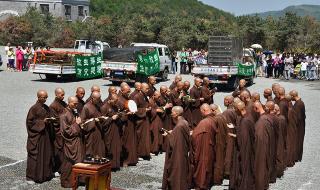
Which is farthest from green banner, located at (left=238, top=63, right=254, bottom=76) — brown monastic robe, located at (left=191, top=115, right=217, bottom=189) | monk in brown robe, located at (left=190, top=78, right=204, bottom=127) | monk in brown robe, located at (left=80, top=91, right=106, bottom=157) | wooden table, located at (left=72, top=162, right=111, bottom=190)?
wooden table, located at (left=72, top=162, right=111, bottom=190)

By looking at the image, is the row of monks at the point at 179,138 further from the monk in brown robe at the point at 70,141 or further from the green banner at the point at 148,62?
the green banner at the point at 148,62

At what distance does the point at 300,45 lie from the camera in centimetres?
5338

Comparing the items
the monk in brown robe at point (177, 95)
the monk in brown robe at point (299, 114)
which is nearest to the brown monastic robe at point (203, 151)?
the monk in brown robe at point (299, 114)

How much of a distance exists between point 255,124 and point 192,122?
4.65 m

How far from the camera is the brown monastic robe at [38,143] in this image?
11.0 meters

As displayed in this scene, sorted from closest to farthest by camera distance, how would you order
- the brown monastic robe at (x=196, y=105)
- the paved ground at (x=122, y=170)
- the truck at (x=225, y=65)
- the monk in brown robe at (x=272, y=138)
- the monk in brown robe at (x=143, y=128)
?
1. the monk in brown robe at (x=272, y=138)
2. the paved ground at (x=122, y=170)
3. the monk in brown robe at (x=143, y=128)
4. the brown monastic robe at (x=196, y=105)
5. the truck at (x=225, y=65)

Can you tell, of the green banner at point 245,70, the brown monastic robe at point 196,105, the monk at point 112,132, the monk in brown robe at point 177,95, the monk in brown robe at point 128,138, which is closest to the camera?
the monk at point 112,132

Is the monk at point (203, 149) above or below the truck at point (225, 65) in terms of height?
below

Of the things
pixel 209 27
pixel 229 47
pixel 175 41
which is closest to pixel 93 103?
pixel 229 47

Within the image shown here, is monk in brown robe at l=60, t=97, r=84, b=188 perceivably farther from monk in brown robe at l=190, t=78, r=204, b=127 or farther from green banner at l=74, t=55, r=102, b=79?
green banner at l=74, t=55, r=102, b=79

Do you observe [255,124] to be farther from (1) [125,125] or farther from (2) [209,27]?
(2) [209,27]

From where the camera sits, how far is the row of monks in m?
10.5

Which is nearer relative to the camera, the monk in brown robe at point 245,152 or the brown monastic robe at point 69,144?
the monk in brown robe at point 245,152

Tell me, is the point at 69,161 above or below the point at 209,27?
below
